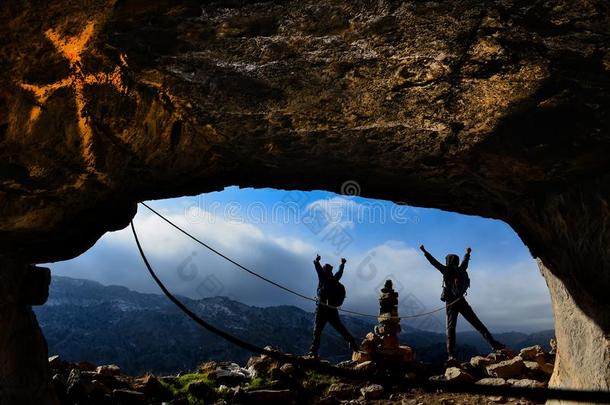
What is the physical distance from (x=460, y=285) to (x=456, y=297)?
0.30 metres

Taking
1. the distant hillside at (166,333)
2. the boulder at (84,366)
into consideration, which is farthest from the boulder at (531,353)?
the distant hillside at (166,333)

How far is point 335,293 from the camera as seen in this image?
10516 millimetres

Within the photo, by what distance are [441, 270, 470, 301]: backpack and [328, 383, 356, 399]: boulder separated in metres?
3.65

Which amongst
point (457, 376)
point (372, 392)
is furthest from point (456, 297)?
point (372, 392)

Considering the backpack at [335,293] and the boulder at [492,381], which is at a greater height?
the backpack at [335,293]

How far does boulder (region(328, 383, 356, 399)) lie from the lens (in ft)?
25.0

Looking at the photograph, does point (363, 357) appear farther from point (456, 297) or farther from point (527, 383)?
point (527, 383)

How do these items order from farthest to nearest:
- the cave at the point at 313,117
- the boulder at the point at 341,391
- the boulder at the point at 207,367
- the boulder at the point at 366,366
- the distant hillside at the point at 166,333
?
1. the distant hillside at the point at 166,333
2. the boulder at the point at 207,367
3. the boulder at the point at 366,366
4. the boulder at the point at 341,391
5. the cave at the point at 313,117

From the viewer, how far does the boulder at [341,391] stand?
25.0 feet

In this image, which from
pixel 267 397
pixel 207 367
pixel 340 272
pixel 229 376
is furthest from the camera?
pixel 340 272

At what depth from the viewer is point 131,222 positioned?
21.1 ft

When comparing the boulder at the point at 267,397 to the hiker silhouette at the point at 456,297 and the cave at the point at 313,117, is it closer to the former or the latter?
the cave at the point at 313,117

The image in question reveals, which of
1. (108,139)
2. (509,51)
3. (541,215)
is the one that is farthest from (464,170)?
(108,139)

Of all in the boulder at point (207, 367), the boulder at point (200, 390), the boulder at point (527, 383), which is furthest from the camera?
the boulder at point (207, 367)
